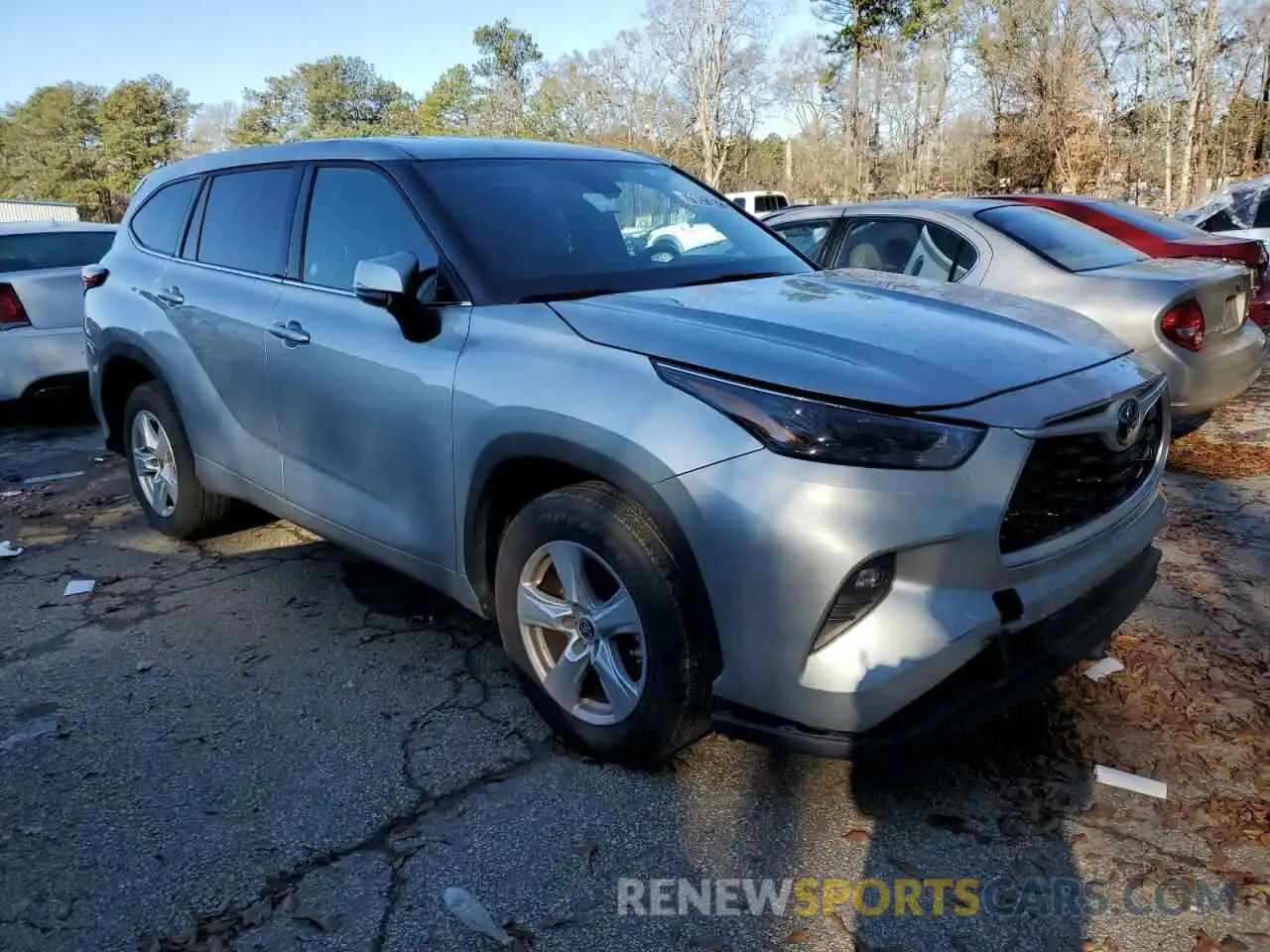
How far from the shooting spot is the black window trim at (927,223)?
18.8ft

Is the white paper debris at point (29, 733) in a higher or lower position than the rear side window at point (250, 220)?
lower

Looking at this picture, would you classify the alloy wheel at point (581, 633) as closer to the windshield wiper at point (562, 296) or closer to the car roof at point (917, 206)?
the windshield wiper at point (562, 296)

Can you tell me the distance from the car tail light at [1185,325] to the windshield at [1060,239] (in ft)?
1.89

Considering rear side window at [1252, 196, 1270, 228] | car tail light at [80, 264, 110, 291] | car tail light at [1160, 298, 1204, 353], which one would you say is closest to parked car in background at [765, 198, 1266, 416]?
car tail light at [1160, 298, 1204, 353]

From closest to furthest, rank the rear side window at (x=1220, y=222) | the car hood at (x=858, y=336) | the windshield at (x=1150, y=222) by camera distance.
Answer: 1. the car hood at (x=858, y=336)
2. the windshield at (x=1150, y=222)
3. the rear side window at (x=1220, y=222)

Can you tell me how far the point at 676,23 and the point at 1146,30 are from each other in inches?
682

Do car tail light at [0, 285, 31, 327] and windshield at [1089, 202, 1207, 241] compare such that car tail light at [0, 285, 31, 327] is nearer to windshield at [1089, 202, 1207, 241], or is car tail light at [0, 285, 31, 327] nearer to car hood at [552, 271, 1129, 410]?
car hood at [552, 271, 1129, 410]

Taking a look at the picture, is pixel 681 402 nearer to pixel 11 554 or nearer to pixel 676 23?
pixel 11 554

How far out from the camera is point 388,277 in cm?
292

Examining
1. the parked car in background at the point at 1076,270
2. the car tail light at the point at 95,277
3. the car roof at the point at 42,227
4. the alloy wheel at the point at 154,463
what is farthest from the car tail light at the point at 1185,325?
the car roof at the point at 42,227

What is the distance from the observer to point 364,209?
348 centimetres

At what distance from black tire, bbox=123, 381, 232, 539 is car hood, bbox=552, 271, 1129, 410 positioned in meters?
2.52

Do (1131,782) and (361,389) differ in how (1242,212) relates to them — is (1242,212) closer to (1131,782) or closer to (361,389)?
(1131,782)

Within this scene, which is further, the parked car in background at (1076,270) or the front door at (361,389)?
the parked car in background at (1076,270)
